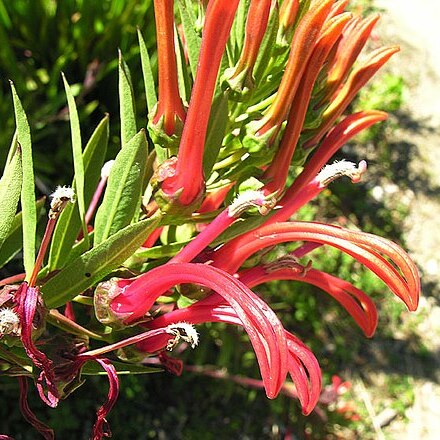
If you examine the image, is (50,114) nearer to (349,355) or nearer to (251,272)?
(251,272)

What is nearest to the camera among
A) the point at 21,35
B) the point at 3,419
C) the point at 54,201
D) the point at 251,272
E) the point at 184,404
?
the point at 54,201

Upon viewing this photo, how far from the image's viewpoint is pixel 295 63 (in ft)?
2.36

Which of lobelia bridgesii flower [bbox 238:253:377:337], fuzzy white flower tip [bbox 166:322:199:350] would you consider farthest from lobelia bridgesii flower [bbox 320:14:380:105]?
fuzzy white flower tip [bbox 166:322:199:350]

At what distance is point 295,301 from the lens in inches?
92.0

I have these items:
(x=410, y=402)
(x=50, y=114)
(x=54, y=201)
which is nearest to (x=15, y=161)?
(x=54, y=201)

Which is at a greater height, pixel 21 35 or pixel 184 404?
pixel 21 35

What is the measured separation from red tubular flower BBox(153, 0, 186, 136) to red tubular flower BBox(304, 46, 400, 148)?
0.18 meters

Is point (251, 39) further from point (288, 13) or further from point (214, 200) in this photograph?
point (214, 200)

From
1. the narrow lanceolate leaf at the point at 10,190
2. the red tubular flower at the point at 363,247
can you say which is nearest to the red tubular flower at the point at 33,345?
the narrow lanceolate leaf at the point at 10,190

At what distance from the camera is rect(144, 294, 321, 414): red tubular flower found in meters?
0.73

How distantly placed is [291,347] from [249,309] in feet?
0.48

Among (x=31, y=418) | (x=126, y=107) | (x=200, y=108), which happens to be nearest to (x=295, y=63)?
(x=200, y=108)

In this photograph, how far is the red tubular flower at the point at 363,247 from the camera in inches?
28.0

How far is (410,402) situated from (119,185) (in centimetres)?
206
